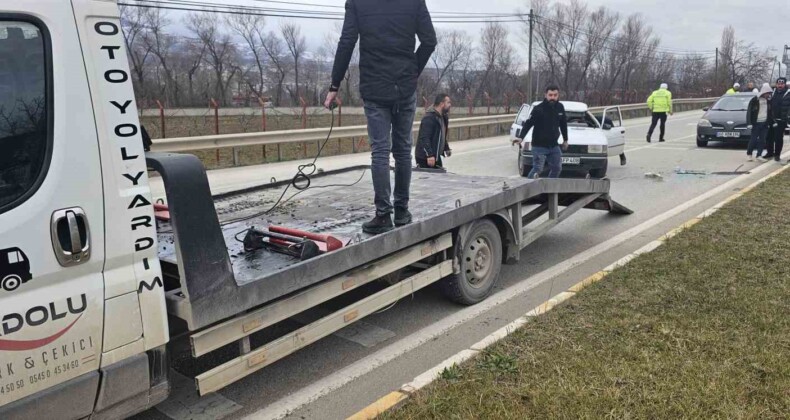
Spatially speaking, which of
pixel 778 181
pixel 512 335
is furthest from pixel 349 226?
pixel 778 181

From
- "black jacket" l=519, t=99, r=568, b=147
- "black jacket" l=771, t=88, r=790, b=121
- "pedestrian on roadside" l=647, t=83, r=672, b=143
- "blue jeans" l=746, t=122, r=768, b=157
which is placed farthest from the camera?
"pedestrian on roadside" l=647, t=83, r=672, b=143

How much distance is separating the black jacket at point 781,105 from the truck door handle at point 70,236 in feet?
46.6

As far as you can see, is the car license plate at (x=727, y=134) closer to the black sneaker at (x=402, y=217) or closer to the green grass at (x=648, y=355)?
the green grass at (x=648, y=355)

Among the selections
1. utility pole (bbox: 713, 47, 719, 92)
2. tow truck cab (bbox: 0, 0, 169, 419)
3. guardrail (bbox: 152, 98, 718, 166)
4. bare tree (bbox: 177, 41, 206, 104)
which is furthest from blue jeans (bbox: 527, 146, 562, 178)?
utility pole (bbox: 713, 47, 719, 92)

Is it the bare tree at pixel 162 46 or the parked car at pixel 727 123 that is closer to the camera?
the parked car at pixel 727 123

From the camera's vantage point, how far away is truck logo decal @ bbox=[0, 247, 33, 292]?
2.19m

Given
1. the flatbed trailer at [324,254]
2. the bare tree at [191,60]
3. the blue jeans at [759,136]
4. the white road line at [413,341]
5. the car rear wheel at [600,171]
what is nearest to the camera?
the flatbed trailer at [324,254]

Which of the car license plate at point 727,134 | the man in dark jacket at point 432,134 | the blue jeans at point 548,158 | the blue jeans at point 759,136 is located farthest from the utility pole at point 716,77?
the man in dark jacket at point 432,134

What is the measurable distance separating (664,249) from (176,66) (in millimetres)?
39481

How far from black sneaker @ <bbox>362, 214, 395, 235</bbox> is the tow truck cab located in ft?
5.34

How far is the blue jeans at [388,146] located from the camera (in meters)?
4.19

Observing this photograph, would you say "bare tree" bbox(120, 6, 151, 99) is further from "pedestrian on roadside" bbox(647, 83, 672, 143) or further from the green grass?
the green grass

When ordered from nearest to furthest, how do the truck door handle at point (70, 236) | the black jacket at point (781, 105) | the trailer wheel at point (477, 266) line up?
1. the truck door handle at point (70, 236)
2. the trailer wheel at point (477, 266)
3. the black jacket at point (781, 105)

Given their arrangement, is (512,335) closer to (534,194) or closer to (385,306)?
(385,306)
